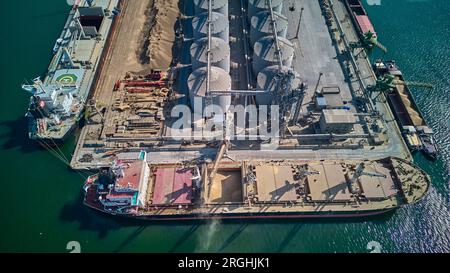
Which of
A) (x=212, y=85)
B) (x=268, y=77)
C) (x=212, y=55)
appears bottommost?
(x=212, y=85)

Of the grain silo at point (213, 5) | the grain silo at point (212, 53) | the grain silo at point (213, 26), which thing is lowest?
the grain silo at point (212, 53)

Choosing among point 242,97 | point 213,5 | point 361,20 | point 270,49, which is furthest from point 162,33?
point 361,20

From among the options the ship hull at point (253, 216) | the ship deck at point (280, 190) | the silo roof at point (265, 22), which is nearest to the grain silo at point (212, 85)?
the ship deck at point (280, 190)

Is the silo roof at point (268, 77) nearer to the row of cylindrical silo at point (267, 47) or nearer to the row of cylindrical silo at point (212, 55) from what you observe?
the row of cylindrical silo at point (267, 47)

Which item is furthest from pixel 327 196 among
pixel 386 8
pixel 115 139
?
Result: pixel 386 8

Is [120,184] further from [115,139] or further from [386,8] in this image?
[386,8]

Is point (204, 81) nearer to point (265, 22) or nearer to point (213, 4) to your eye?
point (265, 22)
